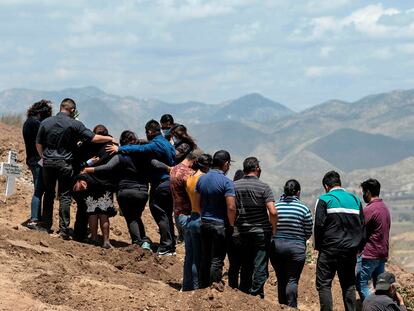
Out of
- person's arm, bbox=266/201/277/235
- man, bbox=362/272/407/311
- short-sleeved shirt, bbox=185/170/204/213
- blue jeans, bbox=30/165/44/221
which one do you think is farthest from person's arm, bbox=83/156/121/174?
man, bbox=362/272/407/311

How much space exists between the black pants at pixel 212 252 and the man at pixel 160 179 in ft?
5.93

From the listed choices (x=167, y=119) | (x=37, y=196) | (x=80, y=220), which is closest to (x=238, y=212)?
(x=167, y=119)

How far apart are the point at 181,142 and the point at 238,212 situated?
230 cm

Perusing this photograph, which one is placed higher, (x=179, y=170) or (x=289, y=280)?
(x=179, y=170)

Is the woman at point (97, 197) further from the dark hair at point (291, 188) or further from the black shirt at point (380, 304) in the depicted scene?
the black shirt at point (380, 304)

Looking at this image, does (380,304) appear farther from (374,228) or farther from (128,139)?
(128,139)

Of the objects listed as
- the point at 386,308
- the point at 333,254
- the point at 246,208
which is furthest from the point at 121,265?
the point at 386,308

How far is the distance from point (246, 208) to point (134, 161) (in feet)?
7.43

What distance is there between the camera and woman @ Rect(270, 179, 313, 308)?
9.04 meters

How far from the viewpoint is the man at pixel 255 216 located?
8.82 meters

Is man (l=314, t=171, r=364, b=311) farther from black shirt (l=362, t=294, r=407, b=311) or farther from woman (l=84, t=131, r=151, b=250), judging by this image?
woman (l=84, t=131, r=151, b=250)

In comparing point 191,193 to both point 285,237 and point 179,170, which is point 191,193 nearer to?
point 179,170

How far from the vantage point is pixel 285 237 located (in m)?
9.06

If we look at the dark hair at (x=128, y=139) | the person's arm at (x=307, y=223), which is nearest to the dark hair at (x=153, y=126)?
the dark hair at (x=128, y=139)
